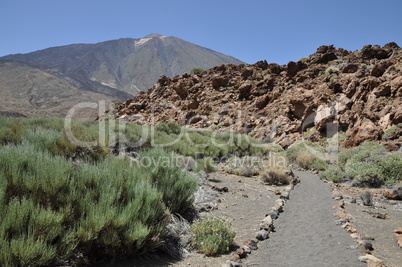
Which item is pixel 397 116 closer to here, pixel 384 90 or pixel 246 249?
pixel 384 90

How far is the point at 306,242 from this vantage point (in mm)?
4875

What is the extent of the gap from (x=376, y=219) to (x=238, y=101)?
2850 cm

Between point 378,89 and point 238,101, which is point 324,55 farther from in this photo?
point 378,89

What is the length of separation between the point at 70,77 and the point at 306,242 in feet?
483

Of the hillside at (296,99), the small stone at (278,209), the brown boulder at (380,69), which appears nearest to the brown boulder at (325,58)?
the hillside at (296,99)

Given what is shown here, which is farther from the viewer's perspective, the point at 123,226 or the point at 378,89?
the point at 378,89

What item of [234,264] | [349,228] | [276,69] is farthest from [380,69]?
[234,264]

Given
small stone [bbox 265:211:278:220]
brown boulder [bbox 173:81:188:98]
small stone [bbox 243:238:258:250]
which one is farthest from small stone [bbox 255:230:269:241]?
brown boulder [bbox 173:81:188:98]

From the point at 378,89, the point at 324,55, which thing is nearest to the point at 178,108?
the point at 324,55

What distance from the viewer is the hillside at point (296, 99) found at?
16.7 m

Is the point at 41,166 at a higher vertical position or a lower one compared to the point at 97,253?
higher

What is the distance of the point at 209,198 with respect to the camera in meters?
7.43

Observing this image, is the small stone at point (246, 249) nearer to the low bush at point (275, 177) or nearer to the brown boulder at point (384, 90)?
the low bush at point (275, 177)

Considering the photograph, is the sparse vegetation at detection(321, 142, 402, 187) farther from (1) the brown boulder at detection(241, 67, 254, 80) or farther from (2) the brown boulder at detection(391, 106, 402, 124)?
(1) the brown boulder at detection(241, 67, 254, 80)
